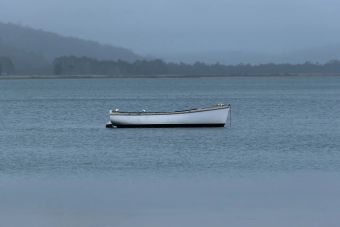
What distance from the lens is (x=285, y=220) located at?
76.0ft

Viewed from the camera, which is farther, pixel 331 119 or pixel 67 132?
pixel 331 119

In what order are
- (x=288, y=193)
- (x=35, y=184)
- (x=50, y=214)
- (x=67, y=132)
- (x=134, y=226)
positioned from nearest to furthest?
(x=134, y=226) < (x=50, y=214) < (x=288, y=193) < (x=35, y=184) < (x=67, y=132)

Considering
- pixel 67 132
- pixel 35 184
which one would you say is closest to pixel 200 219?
pixel 35 184

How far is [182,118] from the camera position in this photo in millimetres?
54281

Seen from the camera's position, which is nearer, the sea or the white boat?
the sea

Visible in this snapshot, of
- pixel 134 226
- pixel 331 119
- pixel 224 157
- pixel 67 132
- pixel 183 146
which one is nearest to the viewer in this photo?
pixel 134 226

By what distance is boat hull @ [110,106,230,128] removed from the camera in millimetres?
53906

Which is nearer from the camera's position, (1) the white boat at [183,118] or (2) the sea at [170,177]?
(2) the sea at [170,177]

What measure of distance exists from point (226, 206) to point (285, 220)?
2657 mm

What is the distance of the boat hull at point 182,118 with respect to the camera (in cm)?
5391

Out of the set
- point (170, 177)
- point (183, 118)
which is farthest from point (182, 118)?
point (170, 177)

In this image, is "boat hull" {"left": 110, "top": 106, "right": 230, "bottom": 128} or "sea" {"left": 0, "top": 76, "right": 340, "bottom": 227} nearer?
"sea" {"left": 0, "top": 76, "right": 340, "bottom": 227}

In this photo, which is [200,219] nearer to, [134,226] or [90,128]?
[134,226]

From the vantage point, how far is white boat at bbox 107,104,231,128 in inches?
2121
